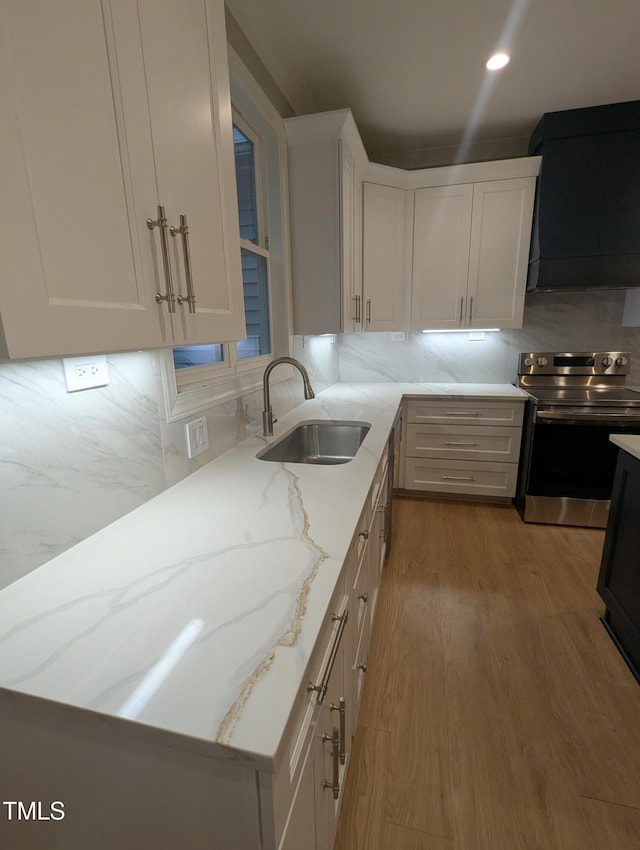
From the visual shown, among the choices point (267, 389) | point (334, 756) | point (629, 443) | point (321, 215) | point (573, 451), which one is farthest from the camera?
point (573, 451)

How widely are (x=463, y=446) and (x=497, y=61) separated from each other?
88.0 inches

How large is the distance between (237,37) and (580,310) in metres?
2.81

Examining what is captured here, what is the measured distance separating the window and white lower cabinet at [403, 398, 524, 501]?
4.37 ft

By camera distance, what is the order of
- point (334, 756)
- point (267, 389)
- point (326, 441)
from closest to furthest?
point (334, 756), point (267, 389), point (326, 441)

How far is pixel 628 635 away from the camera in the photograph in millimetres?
1631

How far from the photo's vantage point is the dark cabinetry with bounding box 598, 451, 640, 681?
157cm

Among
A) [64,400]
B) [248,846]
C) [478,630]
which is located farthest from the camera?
[478,630]

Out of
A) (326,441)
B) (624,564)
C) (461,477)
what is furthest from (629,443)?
(461,477)

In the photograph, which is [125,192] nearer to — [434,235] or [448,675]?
[448,675]

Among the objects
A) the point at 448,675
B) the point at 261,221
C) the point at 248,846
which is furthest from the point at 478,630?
the point at 261,221

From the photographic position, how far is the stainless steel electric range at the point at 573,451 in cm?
248

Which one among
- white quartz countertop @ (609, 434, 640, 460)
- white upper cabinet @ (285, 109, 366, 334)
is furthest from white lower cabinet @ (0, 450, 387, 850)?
white upper cabinet @ (285, 109, 366, 334)

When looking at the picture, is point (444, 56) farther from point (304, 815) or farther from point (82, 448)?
point (304, 815)

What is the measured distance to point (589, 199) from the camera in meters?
2.57
